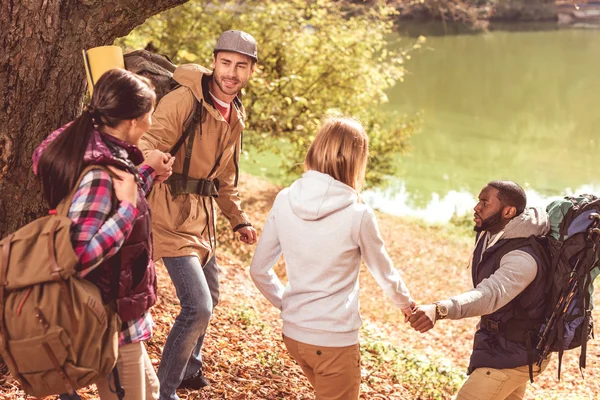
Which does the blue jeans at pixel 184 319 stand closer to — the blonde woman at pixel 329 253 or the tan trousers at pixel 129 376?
the blonde woman at pixel 329 253

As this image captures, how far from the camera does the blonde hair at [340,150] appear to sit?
3.05 meters

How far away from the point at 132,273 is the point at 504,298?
74.5 inches

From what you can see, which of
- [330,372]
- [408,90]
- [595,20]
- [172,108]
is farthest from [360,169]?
[595,20]

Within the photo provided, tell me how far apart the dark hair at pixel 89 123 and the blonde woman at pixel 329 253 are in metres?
0.81

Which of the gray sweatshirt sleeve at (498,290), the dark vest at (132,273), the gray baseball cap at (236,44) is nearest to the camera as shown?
the dark vest at (132,273)

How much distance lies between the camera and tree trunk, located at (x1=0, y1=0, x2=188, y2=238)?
376 centimetres

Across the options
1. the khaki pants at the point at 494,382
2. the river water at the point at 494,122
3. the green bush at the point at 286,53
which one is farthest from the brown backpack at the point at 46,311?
the river water at the point at 494,122

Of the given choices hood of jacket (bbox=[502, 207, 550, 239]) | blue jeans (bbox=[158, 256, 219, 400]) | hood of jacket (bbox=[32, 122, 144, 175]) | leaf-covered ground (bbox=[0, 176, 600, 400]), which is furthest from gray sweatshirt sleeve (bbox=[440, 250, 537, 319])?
hood of jacket (bbox=[32, 122, 144, 175])

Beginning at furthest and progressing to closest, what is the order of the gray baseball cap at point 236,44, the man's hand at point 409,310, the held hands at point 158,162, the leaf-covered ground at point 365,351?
the leaf-covered ground at point 365,351 → the gray baseball cap at point 236,44 → the man's hand at point 409,310 → the held hands at point 158,162

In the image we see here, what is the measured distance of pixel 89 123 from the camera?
103 inches

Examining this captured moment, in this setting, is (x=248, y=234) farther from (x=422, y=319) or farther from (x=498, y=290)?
(x=498, y=290)

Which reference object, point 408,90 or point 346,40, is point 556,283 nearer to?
point 346,40

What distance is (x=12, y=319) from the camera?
2375mm

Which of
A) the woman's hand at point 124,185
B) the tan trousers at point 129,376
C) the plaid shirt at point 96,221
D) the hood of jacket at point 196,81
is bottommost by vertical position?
the tan trousers at point 129,376
